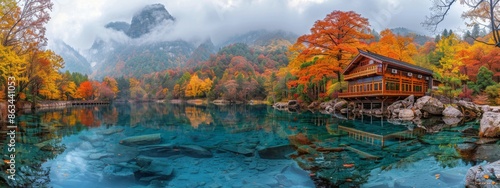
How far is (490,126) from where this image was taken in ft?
36.0

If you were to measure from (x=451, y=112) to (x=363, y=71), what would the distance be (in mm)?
7330

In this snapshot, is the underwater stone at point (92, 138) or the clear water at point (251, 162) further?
the underwater stone at point (92, 138)

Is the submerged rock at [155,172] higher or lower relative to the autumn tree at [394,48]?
lower

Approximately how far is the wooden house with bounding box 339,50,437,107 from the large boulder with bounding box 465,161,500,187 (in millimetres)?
17142

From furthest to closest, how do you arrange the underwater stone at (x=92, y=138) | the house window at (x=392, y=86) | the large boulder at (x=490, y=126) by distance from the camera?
the house window at (x=392, y=86)
the underwater stone at (x=92, y=138)
the large boulder at (x=490, y=126)

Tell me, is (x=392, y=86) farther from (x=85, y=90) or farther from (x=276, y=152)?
(x=85, y=90)

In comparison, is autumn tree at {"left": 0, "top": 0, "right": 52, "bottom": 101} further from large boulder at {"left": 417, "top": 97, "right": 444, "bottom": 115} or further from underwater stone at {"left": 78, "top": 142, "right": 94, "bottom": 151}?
large boulder at {"left": 417, "top": 97, "right": 444, "bottom": 115}

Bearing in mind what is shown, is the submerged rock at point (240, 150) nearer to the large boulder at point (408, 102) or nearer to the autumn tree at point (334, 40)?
the large boulder at point (408, 102)

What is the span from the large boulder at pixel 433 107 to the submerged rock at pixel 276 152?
17.1m

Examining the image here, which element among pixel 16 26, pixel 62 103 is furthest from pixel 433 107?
pixel 62 103

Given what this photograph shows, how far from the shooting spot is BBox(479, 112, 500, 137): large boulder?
10.9 m

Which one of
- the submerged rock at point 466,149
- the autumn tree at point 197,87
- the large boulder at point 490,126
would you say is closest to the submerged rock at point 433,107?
the large boulder at point 490,126

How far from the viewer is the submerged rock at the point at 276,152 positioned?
842 centimetres

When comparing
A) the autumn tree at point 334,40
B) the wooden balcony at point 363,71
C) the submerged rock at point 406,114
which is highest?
the autumn tree at point 334,40
